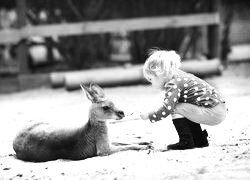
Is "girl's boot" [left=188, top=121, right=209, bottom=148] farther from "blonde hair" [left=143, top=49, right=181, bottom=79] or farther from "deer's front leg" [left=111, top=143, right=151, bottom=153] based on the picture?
"blonde hair" [left=143, top=49, right=181, bottom=79]

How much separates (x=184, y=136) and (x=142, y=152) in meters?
0.41

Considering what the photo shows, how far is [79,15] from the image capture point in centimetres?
1241

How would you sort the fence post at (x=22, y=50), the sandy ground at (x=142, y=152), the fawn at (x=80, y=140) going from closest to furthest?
the sandy ground at (x=142, y=152)
the fawn at (x=80, y=140)
the fence post at (x=22, y=50)

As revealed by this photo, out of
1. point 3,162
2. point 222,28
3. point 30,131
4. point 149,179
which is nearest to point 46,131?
point 30,131

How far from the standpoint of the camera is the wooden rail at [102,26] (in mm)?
10500

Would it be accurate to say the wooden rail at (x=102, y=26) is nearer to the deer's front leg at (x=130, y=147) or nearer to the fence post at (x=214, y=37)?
the fence post at (x=214, y=37)

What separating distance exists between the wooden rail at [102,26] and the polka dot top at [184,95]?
6609mm

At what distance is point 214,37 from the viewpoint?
457 inches

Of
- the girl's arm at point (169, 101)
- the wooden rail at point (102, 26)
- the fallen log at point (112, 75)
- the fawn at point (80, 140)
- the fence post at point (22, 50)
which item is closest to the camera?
the girl's arm at point (169, 101)

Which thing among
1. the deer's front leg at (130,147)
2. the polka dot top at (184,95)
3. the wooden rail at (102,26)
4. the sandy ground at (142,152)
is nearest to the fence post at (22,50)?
the wooden rail at (102,26)

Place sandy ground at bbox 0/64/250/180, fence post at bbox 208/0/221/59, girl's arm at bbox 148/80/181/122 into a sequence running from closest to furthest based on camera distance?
sandy ground at bbox 0/64/250/180, girl's arm at bbox 148/80/181/122, fence post at bbox 208/0/221/59

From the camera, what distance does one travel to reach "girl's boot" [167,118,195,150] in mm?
4273

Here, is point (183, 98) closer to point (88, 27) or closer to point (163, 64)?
point (163, 64)

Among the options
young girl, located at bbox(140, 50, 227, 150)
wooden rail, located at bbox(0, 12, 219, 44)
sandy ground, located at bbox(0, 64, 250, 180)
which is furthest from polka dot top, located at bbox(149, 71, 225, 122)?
wooden rail, located at bbox(0, 12, 219, 44)
